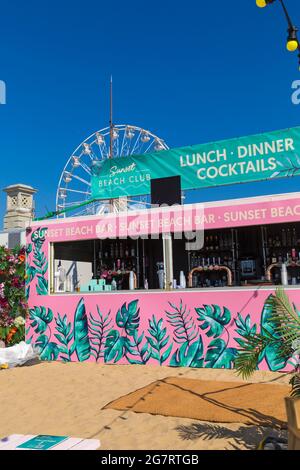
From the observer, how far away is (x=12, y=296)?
924 centimetres

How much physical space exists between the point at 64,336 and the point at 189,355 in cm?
269

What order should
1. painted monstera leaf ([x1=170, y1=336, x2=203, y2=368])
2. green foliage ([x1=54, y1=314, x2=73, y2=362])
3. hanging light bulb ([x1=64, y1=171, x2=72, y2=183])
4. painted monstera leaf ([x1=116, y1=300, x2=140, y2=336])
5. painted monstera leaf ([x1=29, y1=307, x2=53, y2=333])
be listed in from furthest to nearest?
hanging light bulb ([x1=64, y1=171, x2=72, y2=183]) → painted monstera leaf ([x1=29, y1=307, x2=53, y2=333]) → green foliage ([x1=54, y1=314, x2=73, y2=362]) → painted monstera leaf ([x1=116, y1=300, x2=140, y2=336]) → painted monstera leaf ([x1=170, y1=336, x2=203, y2=368])

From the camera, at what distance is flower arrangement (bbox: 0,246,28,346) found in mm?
9086

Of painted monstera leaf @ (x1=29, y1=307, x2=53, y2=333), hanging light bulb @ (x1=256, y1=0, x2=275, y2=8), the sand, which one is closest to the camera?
the sand

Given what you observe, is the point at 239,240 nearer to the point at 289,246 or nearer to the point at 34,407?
the point at 289,246

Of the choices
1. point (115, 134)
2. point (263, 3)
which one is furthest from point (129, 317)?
point (115, 134)

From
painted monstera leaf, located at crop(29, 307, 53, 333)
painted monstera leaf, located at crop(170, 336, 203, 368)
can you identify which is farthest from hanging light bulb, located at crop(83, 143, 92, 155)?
painted monstera leaf, located at crop(170, 336, 203, 368)

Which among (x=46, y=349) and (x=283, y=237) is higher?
(x=283, y=237)

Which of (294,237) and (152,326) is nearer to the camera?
(152,326)

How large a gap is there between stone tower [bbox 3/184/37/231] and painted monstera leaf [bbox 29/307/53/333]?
3.01 meters

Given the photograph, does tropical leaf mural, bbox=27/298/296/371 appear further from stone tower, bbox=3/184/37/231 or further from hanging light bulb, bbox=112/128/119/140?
hanging light bulb, bbox=112/128/119/140

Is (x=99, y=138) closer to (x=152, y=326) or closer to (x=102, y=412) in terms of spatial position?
(x=152, y=326)

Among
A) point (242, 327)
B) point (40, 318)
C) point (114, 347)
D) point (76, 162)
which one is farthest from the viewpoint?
point (76, 162)

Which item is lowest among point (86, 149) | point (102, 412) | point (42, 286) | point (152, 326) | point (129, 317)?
point (102, 412)
